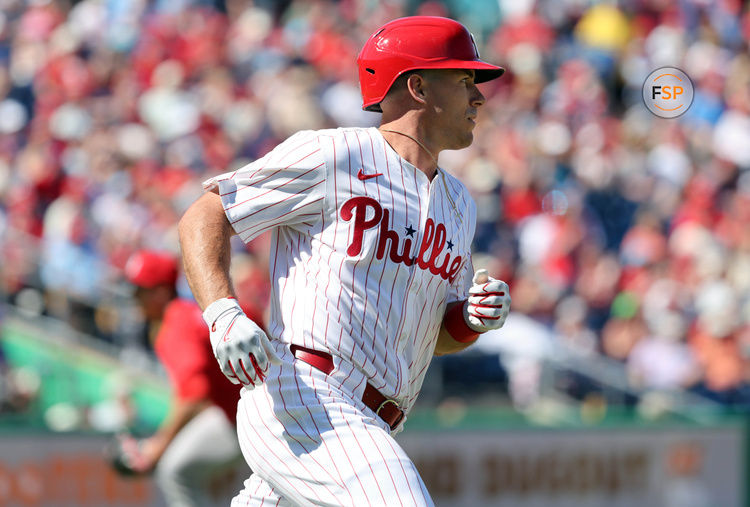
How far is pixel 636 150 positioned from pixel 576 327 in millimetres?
3075

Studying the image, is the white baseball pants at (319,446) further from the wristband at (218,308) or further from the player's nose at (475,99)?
the player's nose at (475,99)

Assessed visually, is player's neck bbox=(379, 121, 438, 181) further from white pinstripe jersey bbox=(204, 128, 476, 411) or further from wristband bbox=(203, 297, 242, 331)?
wristband bbox=(203, 297, 242, 331)

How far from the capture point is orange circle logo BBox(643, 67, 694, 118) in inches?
346

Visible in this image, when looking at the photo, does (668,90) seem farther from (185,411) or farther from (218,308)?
(218,308)

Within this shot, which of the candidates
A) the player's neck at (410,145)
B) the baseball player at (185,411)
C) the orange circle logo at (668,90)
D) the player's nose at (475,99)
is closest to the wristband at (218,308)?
the player's neck at (410,145)

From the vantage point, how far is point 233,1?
14805 mm

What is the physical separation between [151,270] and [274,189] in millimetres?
2900

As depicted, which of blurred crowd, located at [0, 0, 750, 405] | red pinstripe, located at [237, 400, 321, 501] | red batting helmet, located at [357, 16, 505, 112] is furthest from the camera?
blurred crowd, located at [0, 0, 750, 405]

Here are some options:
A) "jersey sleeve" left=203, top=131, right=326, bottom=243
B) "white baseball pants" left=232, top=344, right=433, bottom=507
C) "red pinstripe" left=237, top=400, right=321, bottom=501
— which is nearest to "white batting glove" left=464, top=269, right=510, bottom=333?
"white baseball pants" left=232, top=344, right=433, bottom=507

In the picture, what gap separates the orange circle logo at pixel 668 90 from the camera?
→ 28.8 feet

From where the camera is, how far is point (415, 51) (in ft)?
12.6

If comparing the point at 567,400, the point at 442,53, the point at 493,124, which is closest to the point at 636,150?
the point at 493,124

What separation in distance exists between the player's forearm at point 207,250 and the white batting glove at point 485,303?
0.84m

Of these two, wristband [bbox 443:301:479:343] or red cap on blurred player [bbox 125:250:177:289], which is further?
red cap on blurred player [bbox 125:250:177:289]
